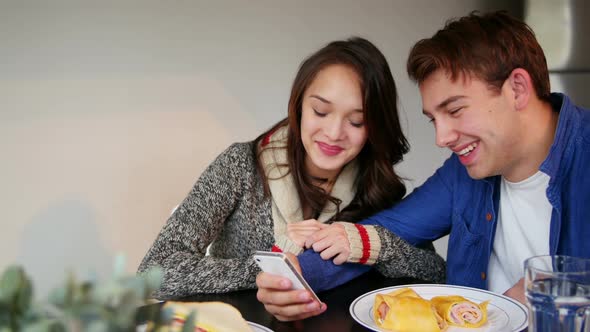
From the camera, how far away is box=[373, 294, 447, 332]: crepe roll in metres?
1.01

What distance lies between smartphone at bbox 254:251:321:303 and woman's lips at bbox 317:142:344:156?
0.55 meters

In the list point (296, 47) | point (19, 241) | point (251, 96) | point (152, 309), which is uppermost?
point (296, 47)

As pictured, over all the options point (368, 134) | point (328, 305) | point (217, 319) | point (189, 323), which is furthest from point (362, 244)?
point (189, 323)

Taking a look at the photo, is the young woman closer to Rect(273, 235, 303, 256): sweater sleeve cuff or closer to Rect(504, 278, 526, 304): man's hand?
Rect(273, 235, 303, 256): sweater sleeve cuff

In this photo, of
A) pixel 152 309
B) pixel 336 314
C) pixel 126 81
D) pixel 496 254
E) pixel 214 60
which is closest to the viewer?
pixel 152 309

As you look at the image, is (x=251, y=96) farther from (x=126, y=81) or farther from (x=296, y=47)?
(x=126, y=81)

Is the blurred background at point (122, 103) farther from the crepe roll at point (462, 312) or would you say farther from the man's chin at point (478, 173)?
the crepe roll at point (462, 312)

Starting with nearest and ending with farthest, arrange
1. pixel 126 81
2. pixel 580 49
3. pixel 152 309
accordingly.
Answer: pixel 152 309 → pixel 126 81 → pixel 580 49

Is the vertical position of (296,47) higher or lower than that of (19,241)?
higher

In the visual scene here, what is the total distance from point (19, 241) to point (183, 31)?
1064 mm

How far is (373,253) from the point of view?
1.42 m

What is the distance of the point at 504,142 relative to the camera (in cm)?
140

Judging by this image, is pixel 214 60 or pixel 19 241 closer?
pixel 19 241

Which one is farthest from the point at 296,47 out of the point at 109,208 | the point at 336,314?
the point at 336,314
